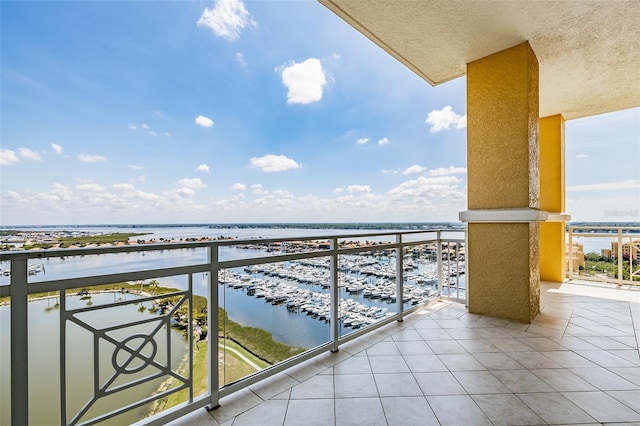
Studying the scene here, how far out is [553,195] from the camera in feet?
18.6

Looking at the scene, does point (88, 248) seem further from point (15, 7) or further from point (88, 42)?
point (88, 42)

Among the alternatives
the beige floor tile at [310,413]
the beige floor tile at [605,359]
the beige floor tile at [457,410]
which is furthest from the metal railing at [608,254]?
the beige floor tile at [310,413]

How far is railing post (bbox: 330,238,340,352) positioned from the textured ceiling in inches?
97.9

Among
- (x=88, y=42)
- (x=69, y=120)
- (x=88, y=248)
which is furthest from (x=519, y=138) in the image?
(x=69, y=120)

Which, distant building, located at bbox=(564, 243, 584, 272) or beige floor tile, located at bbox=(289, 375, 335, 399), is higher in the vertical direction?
distant building, located at bbox=(564, 243, 584, 272)

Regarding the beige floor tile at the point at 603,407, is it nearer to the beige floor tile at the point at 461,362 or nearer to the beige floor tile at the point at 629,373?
the beige floor tile at the point at 629,373

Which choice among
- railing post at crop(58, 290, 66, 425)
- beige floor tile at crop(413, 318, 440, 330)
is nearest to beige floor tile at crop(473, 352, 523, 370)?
beige floor tile at crop(413, 318, 440, 330)

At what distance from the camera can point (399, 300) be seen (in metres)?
3.48

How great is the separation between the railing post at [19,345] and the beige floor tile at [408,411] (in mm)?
1857

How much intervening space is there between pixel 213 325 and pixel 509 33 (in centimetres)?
432

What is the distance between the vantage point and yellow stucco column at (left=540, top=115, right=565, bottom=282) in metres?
5.57

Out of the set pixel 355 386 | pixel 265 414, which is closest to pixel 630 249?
pixel 355 386

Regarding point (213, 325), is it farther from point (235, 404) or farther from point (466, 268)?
point (466, 268)

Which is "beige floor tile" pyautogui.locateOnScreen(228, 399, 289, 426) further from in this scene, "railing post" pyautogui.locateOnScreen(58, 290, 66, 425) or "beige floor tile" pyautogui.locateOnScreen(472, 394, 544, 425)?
"beige floor tile" pyautogui.locateOnScreen(472, 394, 544, 425)
